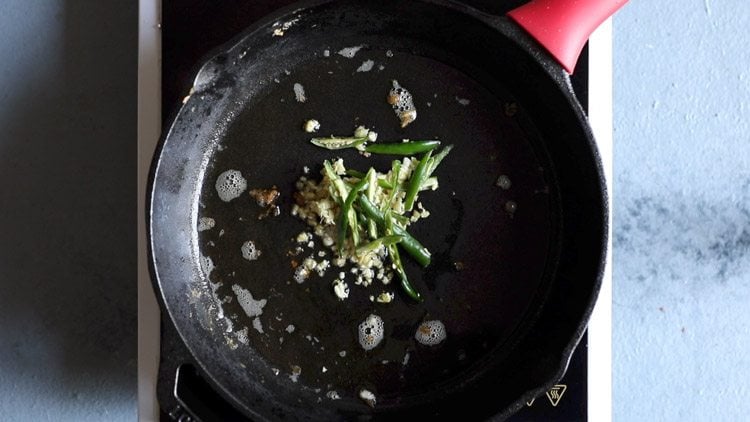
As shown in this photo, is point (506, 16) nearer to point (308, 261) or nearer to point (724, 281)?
point (308, 261)

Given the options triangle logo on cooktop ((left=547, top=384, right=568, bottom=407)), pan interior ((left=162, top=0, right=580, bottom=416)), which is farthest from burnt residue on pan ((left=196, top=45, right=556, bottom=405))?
Result: triangle logo on cooktop ((left=547, top=384, right=568, bottom=407))

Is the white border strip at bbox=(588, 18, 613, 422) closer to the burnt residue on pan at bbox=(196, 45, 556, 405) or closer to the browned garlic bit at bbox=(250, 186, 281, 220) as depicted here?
the burnt residue on pan at bbox=(196, 45, 556, 405)

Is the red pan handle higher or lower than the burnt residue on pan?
higher

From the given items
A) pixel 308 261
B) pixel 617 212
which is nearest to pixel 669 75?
pixel 617 212

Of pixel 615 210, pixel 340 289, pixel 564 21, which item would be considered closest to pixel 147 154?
pixel 340 289

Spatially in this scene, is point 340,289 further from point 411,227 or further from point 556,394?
A: point 556,394

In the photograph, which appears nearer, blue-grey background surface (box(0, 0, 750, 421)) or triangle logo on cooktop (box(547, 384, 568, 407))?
triangle logo on cooktop (box(547, 384, 568, 407))

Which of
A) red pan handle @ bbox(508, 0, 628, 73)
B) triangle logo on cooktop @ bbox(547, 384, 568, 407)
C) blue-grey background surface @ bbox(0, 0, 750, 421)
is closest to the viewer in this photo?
red pan handle @ bbox(508, 0, 628, 73)
